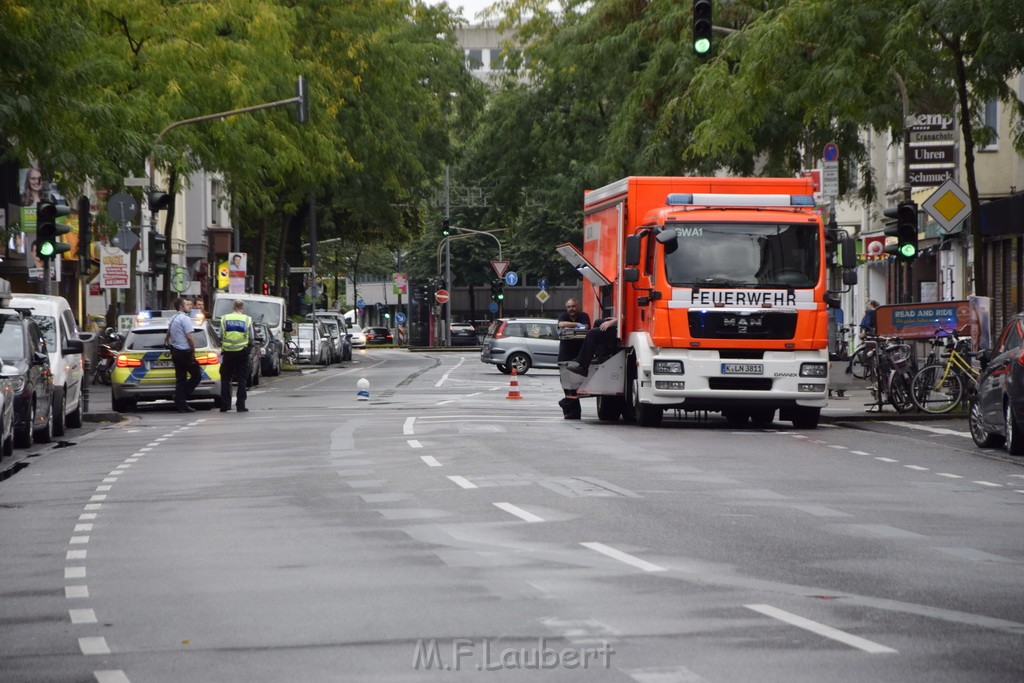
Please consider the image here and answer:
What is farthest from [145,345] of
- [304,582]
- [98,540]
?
[304,582]

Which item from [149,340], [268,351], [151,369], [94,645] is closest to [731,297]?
[151,369]

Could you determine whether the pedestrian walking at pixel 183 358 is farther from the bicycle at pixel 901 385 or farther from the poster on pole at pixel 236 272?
the poster on pole at pixel 236 272

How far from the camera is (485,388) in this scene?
40750mm

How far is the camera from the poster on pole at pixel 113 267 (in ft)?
115

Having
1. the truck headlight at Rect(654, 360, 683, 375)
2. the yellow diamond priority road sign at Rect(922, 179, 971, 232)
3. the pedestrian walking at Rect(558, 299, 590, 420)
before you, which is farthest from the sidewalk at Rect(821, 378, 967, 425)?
the truck headlight at Rect(654, 360, 683, 375)

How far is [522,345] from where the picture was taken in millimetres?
52562

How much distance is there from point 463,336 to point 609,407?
7361 centimetres

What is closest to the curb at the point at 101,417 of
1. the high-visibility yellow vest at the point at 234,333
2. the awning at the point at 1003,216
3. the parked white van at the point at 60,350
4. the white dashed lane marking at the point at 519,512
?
the parked white van at the point at 60,350

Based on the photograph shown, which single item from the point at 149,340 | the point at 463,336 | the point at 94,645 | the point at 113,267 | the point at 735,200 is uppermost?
the point at 735,200

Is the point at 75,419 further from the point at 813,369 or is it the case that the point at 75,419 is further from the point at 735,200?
the point at 813,369

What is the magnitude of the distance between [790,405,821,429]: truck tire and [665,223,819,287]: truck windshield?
1.82 meters

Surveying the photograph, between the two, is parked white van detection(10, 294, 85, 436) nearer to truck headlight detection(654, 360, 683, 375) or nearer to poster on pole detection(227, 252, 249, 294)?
truck headlight detection(654, 360, 683, 375)

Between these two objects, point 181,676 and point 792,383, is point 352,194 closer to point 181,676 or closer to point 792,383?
point 792,383

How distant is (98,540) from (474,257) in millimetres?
92934
